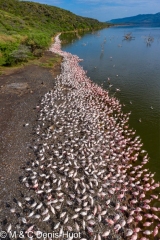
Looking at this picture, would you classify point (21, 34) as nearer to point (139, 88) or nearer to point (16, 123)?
point (139, 88)

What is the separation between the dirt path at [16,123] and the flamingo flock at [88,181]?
0.52 m

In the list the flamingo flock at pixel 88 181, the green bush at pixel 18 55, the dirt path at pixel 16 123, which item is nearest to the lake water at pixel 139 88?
the flamingo flock at pixel 88 181

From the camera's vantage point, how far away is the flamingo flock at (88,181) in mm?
7793

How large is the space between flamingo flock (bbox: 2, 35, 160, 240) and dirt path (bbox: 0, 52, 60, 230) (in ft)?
1.72

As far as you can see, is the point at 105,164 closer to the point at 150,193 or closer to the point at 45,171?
the point at 150,193

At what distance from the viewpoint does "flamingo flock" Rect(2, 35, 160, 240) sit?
25.6 ft

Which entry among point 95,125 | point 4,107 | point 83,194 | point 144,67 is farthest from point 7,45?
point 83,194

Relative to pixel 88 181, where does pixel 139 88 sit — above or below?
above

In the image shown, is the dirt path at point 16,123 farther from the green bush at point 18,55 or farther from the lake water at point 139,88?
the lake water at point 139,88

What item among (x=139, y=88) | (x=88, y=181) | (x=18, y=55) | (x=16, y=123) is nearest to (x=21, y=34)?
(x=18, y=55)

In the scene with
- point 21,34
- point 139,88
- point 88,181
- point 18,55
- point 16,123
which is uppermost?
point 21,34

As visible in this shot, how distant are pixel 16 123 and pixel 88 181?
317 inches

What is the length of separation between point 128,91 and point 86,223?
18361 mm

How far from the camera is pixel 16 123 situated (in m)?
14.4
